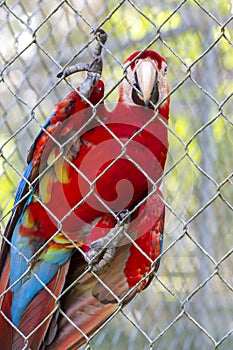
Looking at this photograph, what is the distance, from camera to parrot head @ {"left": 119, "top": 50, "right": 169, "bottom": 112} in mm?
1261

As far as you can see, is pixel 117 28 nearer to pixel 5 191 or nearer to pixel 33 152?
pixel 5 191

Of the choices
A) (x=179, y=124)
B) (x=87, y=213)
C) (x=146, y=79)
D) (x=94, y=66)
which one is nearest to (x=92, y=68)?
(x=94, y=66)

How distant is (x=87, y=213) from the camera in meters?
1.33

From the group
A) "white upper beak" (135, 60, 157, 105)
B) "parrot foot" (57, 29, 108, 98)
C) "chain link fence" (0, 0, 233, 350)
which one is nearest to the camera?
"parrot foot" (57, 29, 108, 98)

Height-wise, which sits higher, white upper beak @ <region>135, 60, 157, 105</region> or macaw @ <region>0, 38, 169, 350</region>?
white upper beak @ <region>135, 60, 157, 105</region>

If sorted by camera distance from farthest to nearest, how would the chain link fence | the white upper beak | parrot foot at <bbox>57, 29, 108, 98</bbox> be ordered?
1. the chain link fence
2. the white upper beak
3. parrot foot at <bbox>57, 29, 108, 98</bbox>

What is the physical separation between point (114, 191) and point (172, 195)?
0.59 meters

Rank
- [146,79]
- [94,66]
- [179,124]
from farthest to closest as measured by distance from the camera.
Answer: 1. [179,124]
2. [146,79]
3. [94,66]

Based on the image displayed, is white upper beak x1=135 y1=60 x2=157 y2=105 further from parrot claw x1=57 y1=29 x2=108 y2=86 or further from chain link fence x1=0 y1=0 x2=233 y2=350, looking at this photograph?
chain link fence x1=0 y1=0 x2=233 y2=350

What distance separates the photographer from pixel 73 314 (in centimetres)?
139

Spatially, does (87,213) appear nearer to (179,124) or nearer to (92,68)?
(92,68)

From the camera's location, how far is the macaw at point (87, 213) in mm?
1296

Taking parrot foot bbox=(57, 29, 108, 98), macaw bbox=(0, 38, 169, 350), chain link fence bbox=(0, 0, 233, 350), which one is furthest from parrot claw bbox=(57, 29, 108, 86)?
chain link fence bbox=(0, 0, 233, 350)

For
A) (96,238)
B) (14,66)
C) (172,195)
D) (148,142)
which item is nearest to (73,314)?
(96,238)
